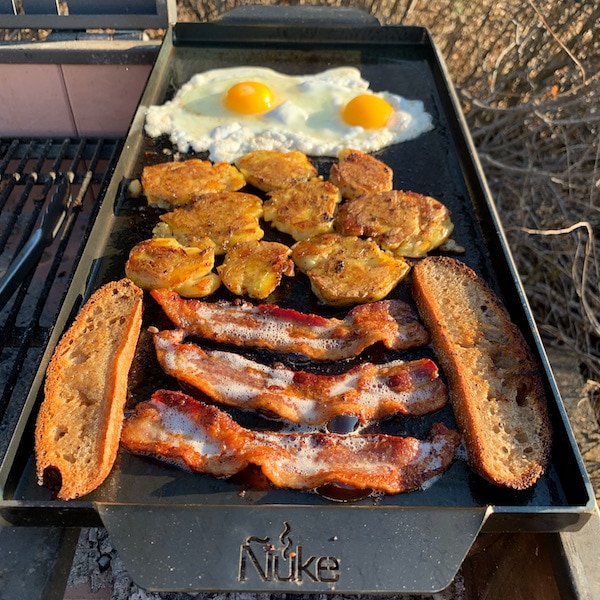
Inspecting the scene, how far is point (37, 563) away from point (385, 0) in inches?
277

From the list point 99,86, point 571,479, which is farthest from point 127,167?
point 571,479

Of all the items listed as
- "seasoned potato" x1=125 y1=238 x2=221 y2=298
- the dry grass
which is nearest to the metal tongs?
"seasoned potato" x1=125 y1=238 x2=221 y2=298

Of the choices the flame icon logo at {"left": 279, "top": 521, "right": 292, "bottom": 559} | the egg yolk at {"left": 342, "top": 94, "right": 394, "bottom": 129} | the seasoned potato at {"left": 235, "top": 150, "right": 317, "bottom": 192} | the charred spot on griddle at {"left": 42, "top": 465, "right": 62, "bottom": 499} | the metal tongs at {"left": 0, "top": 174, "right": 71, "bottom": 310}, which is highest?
the egg yolk at {"left": 342, "top": 94, "right": 394, "bottom": 129}

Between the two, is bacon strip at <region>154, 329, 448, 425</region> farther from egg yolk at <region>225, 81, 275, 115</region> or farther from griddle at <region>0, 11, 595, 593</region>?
egg yolk at <region>225, 81, 275, 115</region>

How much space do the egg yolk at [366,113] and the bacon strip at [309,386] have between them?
2.17 meters

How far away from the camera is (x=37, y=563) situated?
2.29 meters

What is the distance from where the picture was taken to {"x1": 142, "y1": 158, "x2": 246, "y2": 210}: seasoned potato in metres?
3.61

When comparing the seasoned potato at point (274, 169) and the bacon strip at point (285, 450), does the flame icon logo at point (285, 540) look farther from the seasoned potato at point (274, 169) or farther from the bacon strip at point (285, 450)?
the seasoned potato at point (274, 169)

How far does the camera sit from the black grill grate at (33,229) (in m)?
3.30

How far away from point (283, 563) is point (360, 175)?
2.47m

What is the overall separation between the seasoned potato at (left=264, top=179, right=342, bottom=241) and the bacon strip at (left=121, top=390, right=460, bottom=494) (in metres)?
1.38

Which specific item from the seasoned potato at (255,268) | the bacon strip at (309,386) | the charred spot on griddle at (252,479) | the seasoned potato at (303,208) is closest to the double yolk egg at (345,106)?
the seasoned potato at (303,208)

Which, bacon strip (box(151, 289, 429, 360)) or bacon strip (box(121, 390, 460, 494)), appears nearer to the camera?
bacon strip (box(121, 390, 460, 494))

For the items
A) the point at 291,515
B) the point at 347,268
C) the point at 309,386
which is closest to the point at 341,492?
the point at 291,515
